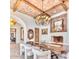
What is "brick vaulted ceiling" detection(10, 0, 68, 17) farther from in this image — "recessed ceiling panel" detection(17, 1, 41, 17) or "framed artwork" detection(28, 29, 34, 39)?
"framed artwork" detection(28, 29, 34, 39)

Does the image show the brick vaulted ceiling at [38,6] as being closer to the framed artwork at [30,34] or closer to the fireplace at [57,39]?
the framed artwork at [30,34]

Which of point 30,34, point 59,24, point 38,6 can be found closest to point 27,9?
point 38,6

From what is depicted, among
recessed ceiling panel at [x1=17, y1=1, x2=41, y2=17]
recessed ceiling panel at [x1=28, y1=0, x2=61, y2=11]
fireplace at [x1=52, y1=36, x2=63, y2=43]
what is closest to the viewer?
recessed ceiling panel at [x1=28, y1=0, x2=61, y2=11]

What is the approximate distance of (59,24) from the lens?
23.0ft

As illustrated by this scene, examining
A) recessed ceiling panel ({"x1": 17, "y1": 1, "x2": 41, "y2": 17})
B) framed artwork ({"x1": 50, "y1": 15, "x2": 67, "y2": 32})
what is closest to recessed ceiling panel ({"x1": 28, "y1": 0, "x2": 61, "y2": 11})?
recessed ceiling panel ({"x1": 17, "y1": 1, "x2": 41, "y2": 17})

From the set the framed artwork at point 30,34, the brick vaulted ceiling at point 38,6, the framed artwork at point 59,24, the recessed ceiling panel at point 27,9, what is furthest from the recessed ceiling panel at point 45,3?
the framed artwork at point 30,34

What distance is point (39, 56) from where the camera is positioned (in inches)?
146

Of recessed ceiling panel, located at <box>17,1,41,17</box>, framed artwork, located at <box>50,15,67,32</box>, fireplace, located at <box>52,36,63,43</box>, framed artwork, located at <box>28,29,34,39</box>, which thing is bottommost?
fireplace, located at <box>52,36,63,43</box>

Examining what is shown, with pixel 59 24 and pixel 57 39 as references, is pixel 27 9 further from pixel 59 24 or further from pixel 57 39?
pixel 57 39

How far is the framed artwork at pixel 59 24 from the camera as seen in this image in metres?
6.51

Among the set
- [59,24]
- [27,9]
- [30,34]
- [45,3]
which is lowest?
[30,34]

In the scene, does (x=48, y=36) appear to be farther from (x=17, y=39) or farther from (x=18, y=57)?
(x=18, y=57)

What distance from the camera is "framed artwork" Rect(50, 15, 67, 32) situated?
21.4 ft
